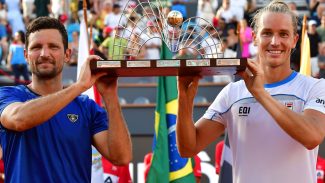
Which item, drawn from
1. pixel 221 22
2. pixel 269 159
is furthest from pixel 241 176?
pixel 221 22

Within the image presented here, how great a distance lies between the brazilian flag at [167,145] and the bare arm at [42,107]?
13.3 feet

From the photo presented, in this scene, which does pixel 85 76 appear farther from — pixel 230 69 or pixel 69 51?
pixel 230 69

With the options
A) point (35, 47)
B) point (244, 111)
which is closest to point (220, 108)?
point (244, 111)

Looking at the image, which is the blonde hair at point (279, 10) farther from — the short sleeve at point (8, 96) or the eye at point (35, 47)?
the short sleeve at point (8, 96)

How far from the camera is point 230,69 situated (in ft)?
14.7

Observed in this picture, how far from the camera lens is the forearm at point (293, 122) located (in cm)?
454

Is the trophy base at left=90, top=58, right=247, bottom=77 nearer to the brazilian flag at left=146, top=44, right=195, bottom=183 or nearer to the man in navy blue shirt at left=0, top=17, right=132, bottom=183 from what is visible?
the man in navy blue shirt at left=0, top=17, right=132, bottom=183

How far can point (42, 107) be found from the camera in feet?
14.0

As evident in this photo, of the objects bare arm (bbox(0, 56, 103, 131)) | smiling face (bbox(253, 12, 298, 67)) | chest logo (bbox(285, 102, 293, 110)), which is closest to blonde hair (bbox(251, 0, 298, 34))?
smiling face (bbox(253, 12, 298, 67))

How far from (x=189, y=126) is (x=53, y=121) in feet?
2.85

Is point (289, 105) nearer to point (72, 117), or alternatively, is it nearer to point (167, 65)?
point (167, 65)

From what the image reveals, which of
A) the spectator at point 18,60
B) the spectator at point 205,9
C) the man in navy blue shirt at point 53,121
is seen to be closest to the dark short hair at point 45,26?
the man in navy blue shirt at point 53,121

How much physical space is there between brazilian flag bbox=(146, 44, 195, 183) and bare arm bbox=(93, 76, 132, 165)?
376cm

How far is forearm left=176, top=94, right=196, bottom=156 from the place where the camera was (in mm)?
4977
